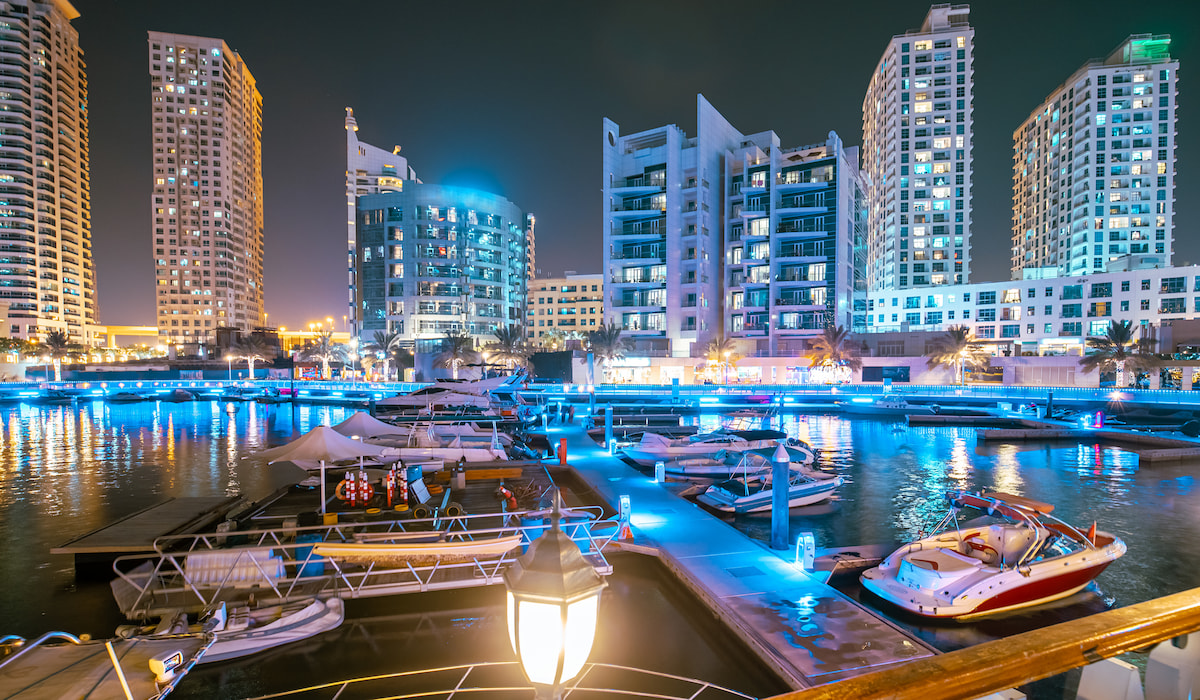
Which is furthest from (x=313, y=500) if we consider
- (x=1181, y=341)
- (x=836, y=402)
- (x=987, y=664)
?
(x=1181, y=341)

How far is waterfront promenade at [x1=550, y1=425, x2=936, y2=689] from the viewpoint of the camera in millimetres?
9039

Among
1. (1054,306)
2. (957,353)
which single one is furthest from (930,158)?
(957,353)

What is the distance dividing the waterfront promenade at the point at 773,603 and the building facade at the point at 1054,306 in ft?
251

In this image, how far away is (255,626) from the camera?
36.8 feet

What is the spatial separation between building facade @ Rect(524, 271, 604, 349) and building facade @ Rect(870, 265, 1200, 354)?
75.0 meters

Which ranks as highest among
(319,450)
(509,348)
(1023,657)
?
(1023,657)

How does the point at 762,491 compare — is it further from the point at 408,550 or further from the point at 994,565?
the point at 408,550

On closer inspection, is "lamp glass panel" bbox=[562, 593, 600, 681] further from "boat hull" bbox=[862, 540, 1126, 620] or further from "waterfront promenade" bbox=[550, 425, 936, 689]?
"boat hull" bbox=[862, 540, 1126, 620]

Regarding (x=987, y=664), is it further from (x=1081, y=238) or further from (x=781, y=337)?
(x=1081, y=238)

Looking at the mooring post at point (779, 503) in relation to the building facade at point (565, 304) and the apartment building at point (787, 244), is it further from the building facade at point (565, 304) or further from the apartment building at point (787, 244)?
the building facade at point (565, 304)

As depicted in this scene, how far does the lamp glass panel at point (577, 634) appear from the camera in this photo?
2.65 meters

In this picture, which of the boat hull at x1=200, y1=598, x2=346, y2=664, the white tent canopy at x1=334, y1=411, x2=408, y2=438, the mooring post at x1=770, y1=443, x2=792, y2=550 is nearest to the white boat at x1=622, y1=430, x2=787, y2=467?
the white tent canopy at x1=334, y1=411, x2=408, y2=438

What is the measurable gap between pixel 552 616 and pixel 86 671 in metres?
9.68

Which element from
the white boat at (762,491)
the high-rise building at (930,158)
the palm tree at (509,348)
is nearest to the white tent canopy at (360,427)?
the white boat at (762,491)
